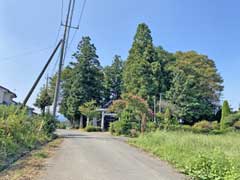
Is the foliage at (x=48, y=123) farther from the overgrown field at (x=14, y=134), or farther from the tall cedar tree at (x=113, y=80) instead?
the tall cedar tree at (x=113, y=80)

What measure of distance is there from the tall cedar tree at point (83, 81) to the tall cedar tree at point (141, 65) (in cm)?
582

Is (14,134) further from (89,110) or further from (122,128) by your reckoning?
(89,110)

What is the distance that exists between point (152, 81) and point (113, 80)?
51.3ft

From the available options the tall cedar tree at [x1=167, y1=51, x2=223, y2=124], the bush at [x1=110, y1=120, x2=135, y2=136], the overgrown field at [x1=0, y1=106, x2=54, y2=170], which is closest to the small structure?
the tall cedar tree at [x1=167, y1=51, x2=223, y2=124]

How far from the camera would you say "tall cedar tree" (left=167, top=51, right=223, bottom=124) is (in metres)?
40.8

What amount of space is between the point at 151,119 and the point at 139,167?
18.0m

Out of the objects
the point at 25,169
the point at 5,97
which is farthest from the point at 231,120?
the point at 25,169

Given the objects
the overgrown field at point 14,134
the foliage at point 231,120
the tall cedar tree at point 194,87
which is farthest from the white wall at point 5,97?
the foliage at point 231,120

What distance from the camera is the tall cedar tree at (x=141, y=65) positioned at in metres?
40.9

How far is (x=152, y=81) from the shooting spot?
4128 cm

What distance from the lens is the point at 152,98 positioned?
133ft

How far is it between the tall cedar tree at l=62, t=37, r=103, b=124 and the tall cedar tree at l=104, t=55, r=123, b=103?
13.7 ft

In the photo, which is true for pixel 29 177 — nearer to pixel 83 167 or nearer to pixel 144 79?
pixel 83 167

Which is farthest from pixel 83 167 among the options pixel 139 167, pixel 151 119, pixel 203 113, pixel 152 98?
pixel 203 113
